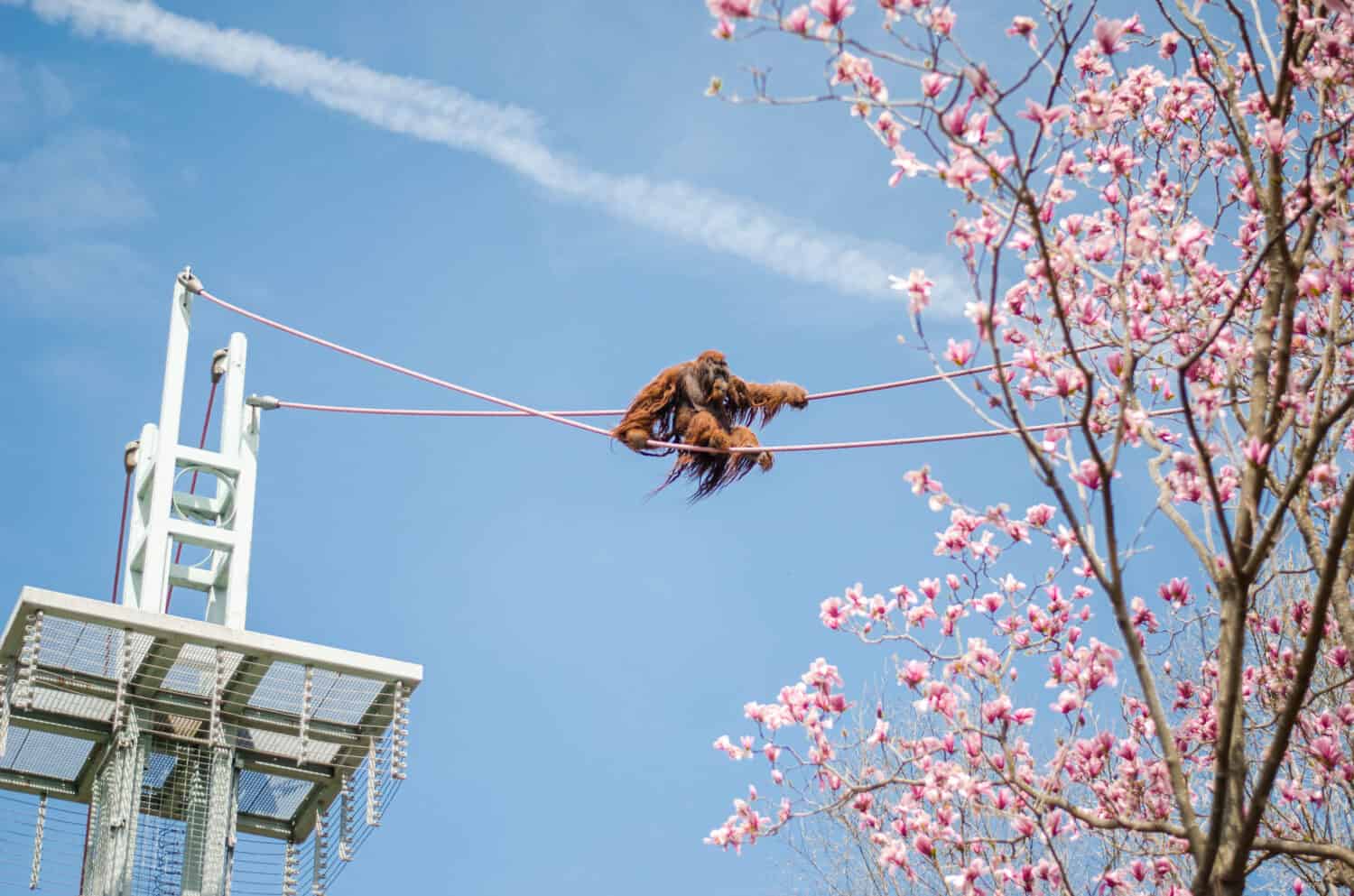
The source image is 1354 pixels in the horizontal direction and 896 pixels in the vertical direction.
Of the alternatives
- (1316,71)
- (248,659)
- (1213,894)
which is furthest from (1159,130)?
(248,659)

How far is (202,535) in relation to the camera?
1144 centimetres

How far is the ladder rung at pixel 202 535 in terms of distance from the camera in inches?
446

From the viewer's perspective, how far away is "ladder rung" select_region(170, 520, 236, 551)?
446 inches

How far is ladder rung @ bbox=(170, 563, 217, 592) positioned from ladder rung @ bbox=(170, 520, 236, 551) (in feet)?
0.60

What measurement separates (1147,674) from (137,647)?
776 cm

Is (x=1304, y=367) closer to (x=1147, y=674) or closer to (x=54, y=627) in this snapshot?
(x=1147, y=674)

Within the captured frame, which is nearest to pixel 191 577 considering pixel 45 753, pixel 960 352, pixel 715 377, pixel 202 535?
pixel 202 535

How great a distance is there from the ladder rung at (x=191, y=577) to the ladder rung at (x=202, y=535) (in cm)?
18

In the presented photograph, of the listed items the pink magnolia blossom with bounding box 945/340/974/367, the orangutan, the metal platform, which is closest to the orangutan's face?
the orangutan

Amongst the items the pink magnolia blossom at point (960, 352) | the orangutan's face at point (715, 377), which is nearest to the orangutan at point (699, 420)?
the orangutan's face at point (715, 377)

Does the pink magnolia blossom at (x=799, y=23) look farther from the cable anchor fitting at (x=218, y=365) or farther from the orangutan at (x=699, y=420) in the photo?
the cable anchor fitting at (x=218, y=365)

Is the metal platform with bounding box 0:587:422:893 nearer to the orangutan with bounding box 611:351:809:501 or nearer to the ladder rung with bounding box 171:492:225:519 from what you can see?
the ladder rung with bounding box 171:492:225:519

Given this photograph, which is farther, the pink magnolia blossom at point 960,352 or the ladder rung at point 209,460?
the ladder rung at point 209,460

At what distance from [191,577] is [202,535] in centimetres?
31
